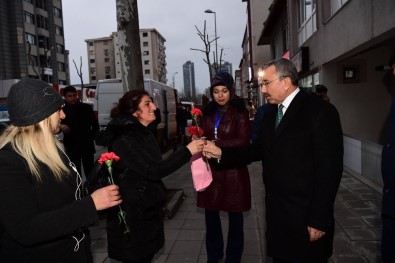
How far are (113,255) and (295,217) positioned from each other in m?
1.40

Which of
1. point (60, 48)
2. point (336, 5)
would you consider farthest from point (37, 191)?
point (60, 48)

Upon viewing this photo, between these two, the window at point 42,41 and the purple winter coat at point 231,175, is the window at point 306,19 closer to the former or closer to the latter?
the purple winter coat at point 231,175

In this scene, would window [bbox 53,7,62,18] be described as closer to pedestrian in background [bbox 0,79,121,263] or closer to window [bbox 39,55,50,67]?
window [bbox 39,55,50,67]

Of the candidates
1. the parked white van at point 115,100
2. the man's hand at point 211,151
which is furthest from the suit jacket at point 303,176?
the parked white van at point 115,100

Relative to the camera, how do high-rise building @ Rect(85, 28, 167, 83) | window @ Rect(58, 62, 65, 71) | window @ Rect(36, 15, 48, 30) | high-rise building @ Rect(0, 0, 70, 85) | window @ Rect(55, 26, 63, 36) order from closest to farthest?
1. high-rise building @ Rect(0, 0, 70, 85)
2. window @ Rect(36, 15, 48, 30)
3. window @ Rect(55, 26, 63, 36)
4. window @ Rect(58, 62, 65, 71)
5. high-rise building @ Rect(85, 28, 167, 83)

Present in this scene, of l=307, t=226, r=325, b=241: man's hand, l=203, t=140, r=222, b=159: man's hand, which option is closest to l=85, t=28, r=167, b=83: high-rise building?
l=203, t=140, r=222, b=159: man's hand

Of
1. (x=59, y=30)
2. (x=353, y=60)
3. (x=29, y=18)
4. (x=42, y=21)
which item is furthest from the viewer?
(x=59, y=30)

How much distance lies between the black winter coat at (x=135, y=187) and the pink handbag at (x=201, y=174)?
2.40ft

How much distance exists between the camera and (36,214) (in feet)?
5.50

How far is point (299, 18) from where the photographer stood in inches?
575

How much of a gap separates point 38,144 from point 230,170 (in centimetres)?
223

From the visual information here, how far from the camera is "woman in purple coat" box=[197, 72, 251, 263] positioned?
12.0 feet

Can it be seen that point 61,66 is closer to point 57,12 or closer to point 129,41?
point 57,12

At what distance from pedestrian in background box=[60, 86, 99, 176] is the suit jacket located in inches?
176
